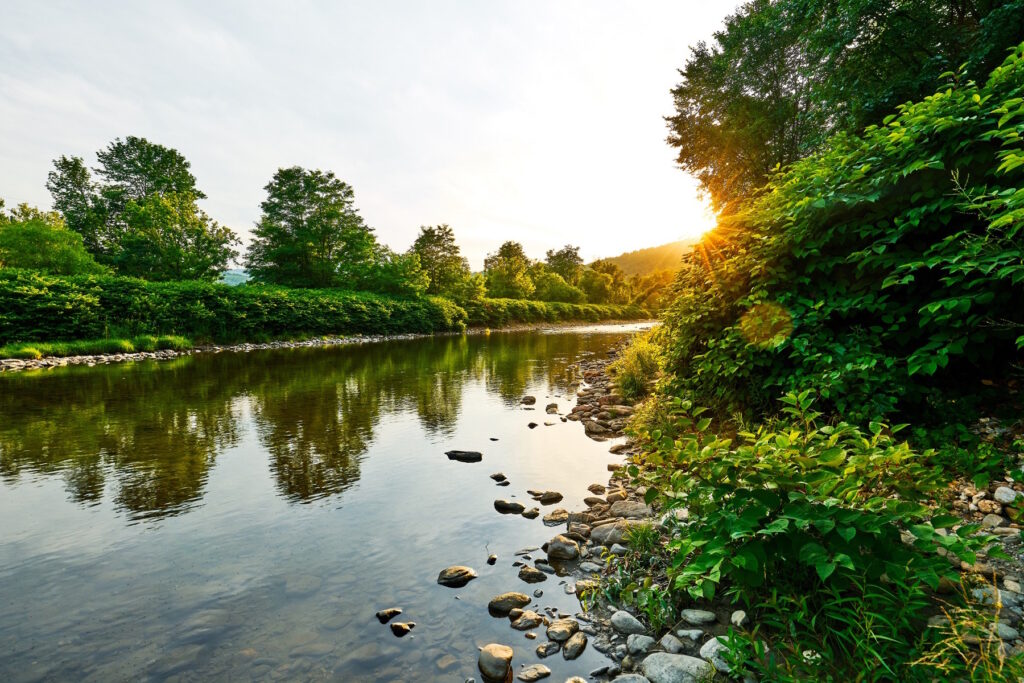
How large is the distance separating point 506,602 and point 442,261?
68.6 metres

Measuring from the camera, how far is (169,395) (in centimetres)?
1397

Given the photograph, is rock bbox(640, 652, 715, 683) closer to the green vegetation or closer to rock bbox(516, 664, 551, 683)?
the green vegetation

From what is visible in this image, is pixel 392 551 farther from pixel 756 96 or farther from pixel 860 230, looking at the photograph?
pixel 756 96

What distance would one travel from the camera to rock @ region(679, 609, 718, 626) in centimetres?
345

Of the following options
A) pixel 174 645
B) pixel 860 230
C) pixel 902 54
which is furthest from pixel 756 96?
pixel 174 645

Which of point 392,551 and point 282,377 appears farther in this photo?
point 282,377

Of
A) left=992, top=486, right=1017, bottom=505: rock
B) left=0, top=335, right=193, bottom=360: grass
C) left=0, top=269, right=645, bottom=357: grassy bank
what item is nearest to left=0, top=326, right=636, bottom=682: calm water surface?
left=992, top=486, right=1017, bottom=505: rock

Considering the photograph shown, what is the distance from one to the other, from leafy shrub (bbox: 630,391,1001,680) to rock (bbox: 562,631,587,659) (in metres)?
0.91

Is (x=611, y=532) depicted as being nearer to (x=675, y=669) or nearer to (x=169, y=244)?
(x=675, y=669)

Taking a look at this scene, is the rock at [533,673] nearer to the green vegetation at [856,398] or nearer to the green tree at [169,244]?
the green vegetation at [856,398]

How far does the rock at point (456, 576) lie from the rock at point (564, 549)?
90cm

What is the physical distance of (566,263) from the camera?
108312mm

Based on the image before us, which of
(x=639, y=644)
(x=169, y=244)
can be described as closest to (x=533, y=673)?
(x=639, y=644)

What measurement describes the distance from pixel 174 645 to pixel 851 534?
5003mm
